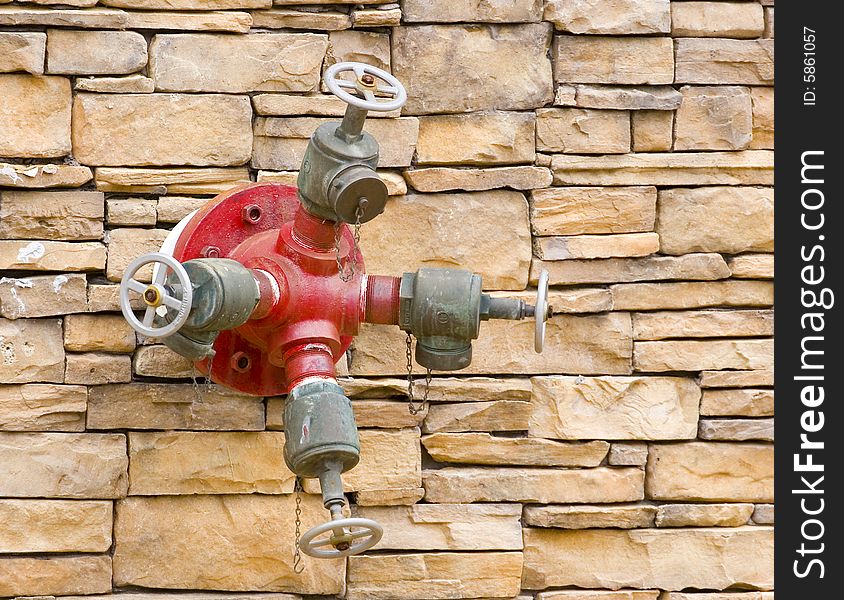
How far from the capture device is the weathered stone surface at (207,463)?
2156mm

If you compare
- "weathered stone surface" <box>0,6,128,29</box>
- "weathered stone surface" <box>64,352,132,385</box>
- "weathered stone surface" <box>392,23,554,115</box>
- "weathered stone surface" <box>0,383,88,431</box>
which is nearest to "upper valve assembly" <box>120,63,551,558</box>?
"weathered stone surface" <box>64,352,132,385</box>

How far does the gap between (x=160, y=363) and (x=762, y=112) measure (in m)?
Result: 1.36

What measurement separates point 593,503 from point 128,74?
4.25 ft

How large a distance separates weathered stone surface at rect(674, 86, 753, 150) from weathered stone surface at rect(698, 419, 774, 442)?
583mm

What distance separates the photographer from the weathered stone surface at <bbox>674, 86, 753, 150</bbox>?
7.53 ft

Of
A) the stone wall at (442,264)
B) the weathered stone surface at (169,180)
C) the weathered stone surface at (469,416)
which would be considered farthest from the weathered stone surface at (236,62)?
the weathered stone surface at (469,416)

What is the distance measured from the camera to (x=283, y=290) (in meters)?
1.88

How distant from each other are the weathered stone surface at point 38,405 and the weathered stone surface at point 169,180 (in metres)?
0.41

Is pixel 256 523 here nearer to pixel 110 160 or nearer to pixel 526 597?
pixel 526 597

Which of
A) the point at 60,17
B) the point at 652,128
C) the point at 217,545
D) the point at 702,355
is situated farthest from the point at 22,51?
the point at 702,355

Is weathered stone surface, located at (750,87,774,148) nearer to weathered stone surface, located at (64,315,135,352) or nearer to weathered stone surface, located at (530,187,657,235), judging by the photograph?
weathered stone surface, located at (530,187,657,235)

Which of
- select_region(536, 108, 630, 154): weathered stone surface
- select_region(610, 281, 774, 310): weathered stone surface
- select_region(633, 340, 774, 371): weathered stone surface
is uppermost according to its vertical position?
select_region(536, 108, 630, 154): weathered stone surface

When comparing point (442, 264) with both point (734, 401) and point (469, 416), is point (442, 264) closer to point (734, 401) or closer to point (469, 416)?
point (469, 416)

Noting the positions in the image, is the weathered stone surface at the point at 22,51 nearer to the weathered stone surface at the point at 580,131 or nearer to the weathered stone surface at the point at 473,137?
the weathered stone surface at the point at 473,137
